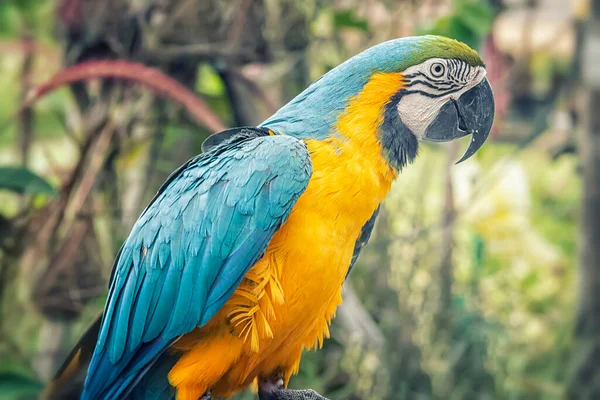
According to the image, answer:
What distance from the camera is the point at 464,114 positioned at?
4.58 ft

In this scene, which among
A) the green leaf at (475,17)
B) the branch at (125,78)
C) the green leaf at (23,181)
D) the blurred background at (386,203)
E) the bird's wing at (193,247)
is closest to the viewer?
the bird's wing at (193,247)

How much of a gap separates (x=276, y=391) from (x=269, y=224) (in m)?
0.42

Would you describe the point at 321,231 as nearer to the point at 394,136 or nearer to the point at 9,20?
the point at 394,136

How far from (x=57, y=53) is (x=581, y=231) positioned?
2228 millimetres

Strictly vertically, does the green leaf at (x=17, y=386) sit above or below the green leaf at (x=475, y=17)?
below

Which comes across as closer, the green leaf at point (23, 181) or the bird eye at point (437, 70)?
the bird eye at point (437, 70)

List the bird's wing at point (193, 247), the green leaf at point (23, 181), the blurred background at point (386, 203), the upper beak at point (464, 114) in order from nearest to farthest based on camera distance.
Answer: the bird's wing at point (193, 247), the upper beak at point (464, 114), the green leaf at point (23, 181), the blurred background at point (386, 203)

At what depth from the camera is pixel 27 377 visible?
209 centimetres

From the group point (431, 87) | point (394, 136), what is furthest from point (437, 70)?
point (394, 136)

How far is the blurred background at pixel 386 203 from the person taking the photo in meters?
2.15

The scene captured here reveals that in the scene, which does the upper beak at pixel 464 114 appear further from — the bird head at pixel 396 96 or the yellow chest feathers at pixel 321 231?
the yellow chest feathers at pixel 321 231

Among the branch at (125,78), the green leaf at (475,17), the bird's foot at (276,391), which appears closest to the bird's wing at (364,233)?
the bird's foot at (276,391)

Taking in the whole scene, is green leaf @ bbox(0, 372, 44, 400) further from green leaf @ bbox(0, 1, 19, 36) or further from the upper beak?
green leaf @ bbox(0, 1, 19, 36)

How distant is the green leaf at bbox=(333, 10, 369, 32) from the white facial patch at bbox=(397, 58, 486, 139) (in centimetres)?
117
